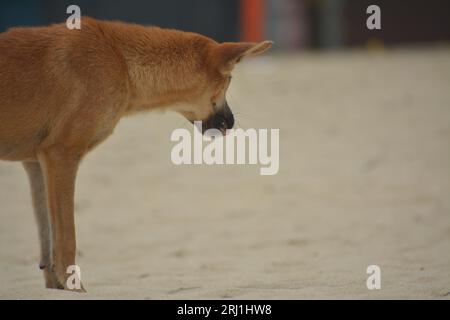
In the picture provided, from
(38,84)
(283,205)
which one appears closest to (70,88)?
(38,84)

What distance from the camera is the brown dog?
212 inches

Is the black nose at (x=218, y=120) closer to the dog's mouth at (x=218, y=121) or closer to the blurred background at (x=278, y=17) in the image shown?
the dog's mouth at (x=218, y=121)

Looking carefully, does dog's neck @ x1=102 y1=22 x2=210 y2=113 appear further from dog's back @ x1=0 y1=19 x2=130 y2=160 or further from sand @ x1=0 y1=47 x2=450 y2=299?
sand @ x1=0 y1=47 x2=450 y2=299

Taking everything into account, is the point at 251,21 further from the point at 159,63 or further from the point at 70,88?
the point at 70,88

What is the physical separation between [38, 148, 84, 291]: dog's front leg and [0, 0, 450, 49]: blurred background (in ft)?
39.5

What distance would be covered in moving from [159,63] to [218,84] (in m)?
0.44

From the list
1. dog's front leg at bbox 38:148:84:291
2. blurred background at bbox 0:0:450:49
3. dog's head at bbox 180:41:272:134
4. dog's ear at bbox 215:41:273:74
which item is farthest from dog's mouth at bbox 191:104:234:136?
blurred background at bbox 0:0:450:49

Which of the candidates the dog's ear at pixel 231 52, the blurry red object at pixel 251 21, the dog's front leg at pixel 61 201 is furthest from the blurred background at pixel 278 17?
the dog's front leg at pixel 61 201

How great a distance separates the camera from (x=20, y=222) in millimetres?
8398

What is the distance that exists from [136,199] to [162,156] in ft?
4.11
